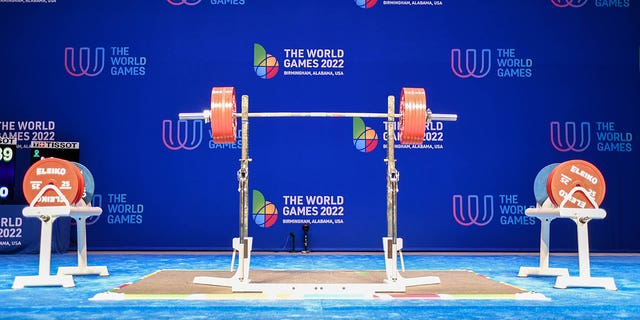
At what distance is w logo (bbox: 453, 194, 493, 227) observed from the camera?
898 centimetres

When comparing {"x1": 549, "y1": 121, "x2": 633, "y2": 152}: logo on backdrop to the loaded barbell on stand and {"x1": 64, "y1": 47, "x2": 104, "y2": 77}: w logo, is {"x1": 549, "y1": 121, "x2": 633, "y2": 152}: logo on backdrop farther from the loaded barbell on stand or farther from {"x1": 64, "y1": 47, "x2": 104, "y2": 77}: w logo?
{"x1": 64, "y1": 47, "x2": 104, "y2": 77}: w logo

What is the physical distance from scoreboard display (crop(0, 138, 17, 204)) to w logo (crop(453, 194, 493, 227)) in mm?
5994

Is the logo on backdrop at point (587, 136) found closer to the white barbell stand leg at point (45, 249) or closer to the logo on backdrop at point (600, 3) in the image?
the logo on backdrop at point (600, 3)

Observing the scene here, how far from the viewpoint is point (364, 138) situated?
8.97 m

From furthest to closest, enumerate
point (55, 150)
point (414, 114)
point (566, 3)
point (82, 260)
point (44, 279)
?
point (566, 3) → point (55, 150) → point (82, 260) → point (44, 279) → point (414, 114)

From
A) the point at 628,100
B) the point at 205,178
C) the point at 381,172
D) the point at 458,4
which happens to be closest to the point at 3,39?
the point at 205,178

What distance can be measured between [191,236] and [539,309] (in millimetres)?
5979

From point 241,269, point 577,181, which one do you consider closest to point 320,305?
point 241,269

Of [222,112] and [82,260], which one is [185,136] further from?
[222,112]

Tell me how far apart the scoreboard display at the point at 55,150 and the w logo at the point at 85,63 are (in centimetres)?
118

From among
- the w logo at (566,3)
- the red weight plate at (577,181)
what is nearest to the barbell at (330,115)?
the red weight plate at (577,181)

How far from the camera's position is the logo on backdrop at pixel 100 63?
905 cm

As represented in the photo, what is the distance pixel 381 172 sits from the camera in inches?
351

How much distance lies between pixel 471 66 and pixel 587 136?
1977 mm
